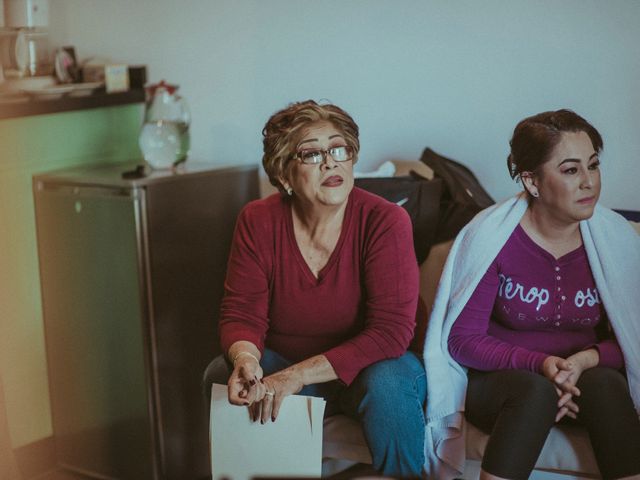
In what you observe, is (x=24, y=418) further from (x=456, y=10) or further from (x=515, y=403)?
(x=456, y=10)

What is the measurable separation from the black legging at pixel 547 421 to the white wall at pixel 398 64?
0.71 metres

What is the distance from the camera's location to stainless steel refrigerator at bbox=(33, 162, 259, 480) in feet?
8.25

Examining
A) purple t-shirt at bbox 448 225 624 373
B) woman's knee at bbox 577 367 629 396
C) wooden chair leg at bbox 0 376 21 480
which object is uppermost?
purple t-shirt at bbox 448 225 624 373

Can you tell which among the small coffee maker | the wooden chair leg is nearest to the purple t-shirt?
the wooden chair leg

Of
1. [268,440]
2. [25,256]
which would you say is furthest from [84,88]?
[268,440]

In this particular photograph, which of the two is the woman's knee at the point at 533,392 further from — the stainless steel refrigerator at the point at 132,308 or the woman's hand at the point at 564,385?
the stainless steel refrigerator at the point at 132,308

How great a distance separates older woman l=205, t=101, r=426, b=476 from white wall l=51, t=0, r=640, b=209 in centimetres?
59

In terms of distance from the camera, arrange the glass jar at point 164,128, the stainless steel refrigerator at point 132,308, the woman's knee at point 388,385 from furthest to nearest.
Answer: the glass jar at point 164,128
the stainless steel refrigerator at point 132,308
the woman's knee at point 388,385

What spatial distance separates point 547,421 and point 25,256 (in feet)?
5.39

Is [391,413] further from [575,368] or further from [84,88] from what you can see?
[84,88]

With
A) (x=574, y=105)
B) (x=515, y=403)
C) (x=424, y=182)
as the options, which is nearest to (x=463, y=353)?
(x=515, y=403)

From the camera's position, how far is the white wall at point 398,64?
7.67ft

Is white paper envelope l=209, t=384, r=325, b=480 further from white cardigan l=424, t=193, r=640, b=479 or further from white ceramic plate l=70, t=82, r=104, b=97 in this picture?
white ceramic plate l=70, t=82, r=104, b=97

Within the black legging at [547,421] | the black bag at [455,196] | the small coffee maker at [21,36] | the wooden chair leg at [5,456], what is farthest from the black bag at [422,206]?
the small coffee maker at [21,36]
